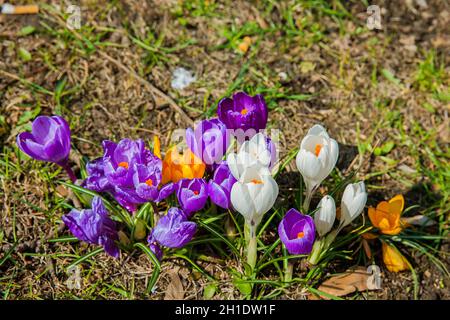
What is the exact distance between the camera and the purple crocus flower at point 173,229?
191 centimetres

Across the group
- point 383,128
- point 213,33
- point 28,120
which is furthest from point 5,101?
point 383,128

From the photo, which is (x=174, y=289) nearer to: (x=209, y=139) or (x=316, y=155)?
(x=209, y=139)

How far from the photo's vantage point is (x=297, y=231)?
193 centimetres

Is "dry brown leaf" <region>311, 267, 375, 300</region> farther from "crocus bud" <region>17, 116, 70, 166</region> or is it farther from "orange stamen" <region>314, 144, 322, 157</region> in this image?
"crocus bud" <region>17, 116, 70, 166</region>

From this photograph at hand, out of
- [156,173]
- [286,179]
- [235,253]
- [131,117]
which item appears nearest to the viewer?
[156,173]

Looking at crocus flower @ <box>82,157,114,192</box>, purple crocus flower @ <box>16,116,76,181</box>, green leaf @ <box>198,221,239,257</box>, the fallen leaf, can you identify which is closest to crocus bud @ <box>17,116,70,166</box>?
purple crocus flower @ <box>16,116,76,181</box>

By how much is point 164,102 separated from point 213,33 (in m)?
0.52

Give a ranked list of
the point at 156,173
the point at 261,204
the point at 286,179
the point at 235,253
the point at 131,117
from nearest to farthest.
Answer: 1. the point at 261,204
2. the point at 156,173
3. the point at 235,253
4. the point at 286,179
5. the point at 131,117

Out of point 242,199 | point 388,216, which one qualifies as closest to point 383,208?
point 388,216

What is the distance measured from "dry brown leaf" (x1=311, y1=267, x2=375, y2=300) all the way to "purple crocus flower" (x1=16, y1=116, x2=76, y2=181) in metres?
1.08

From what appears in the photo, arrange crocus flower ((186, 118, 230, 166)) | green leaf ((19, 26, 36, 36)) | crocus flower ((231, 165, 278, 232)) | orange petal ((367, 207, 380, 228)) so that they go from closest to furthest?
crocus flower ((231, 165, 278, 232)), crocus flower ((186, 118, 230, 166)), orange petal ((367, 207, 380, 228)), green leaf ((19, 26, 36, 36))

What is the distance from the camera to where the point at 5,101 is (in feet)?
8.64

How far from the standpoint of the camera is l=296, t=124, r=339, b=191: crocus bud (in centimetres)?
185

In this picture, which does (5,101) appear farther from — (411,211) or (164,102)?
(411,211)
